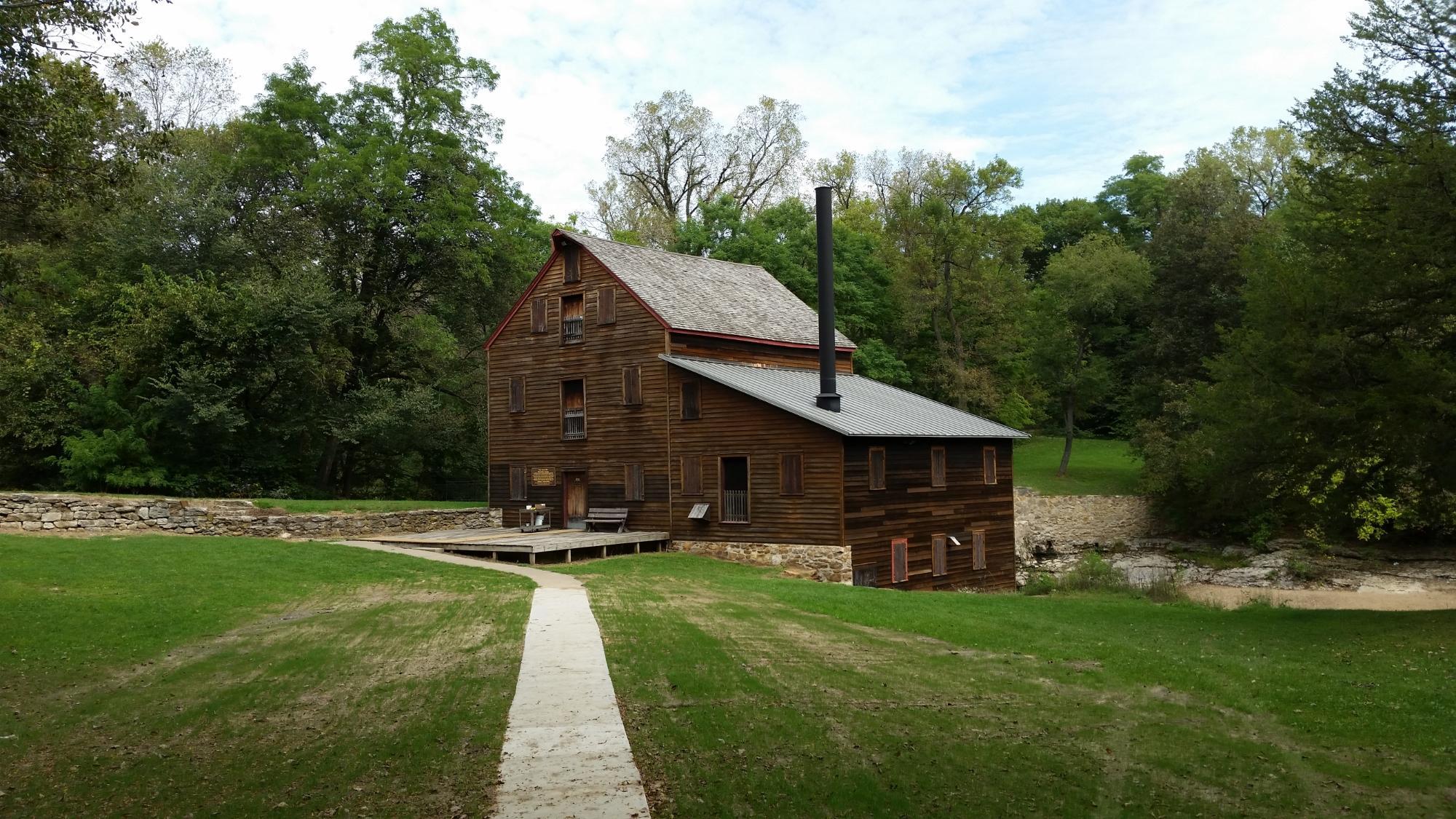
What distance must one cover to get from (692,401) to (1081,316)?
104ft

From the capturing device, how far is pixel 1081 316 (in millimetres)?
52031

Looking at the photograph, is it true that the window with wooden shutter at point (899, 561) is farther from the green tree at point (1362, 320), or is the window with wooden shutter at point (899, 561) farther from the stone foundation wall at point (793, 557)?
the green tree at point (1362, 320)

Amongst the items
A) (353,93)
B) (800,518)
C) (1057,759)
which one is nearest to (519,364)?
(800,518)

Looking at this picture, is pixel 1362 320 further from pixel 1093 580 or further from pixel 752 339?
pixel 752 339

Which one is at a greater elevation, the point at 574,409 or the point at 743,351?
the point at 743,351

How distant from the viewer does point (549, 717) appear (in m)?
9.49

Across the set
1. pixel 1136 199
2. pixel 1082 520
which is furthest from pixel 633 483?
pixel 1136 199

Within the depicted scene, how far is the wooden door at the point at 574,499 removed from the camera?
30.4 meters

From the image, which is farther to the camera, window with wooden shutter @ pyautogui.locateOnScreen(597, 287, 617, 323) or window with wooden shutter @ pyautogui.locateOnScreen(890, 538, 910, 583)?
window with wooden shutter @ pyautogui.locateOnScreen(597, 287, 617, 323)

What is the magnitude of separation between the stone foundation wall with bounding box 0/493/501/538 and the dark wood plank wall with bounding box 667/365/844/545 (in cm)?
873

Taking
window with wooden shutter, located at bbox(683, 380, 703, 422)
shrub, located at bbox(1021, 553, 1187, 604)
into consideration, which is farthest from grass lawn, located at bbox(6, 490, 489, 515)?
shrub, located at bbox(1021, 553, 1187, 604)

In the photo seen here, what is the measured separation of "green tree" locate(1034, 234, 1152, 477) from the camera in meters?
50.9

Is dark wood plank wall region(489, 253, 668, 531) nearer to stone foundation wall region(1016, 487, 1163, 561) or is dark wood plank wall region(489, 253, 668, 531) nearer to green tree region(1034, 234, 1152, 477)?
stone foundation wall region(1016, 487, 1163, 561)

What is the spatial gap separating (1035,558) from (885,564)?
17.1 m
